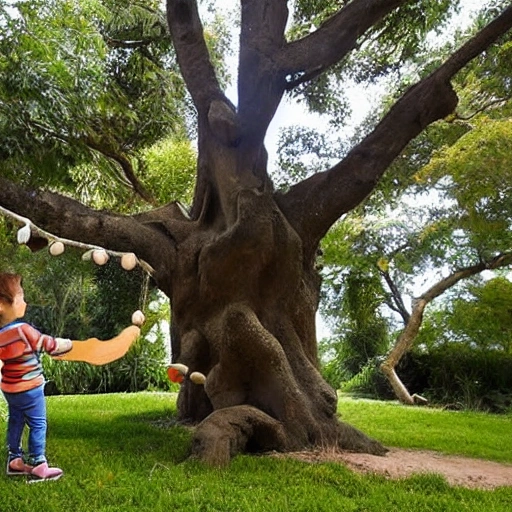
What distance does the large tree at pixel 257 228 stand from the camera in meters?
5.90

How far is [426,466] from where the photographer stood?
5422mm

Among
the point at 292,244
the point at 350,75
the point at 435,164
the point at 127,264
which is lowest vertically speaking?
the point at 127,264

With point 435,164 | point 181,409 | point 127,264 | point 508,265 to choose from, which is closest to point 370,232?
point 508,265

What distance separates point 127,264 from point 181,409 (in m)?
3.16

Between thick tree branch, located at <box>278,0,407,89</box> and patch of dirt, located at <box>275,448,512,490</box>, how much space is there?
3.94 meters

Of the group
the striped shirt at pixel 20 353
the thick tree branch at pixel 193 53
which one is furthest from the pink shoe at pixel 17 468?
the thick tree branch at pixel 193 53

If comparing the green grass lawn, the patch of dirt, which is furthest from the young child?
the patch of dirt

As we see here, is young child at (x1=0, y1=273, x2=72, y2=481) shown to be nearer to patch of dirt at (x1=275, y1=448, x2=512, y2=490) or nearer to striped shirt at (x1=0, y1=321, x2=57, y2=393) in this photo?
striped shirt at (x1=0, y1=321, x2=57, y2=393)

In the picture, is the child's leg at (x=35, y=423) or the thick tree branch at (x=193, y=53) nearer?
the child's leg at (x=35, y=423)

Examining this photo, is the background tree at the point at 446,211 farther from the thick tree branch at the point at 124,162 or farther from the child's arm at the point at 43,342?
the child's arm at the point at 43,342

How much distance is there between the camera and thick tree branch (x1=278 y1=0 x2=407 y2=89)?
6734 millimetres

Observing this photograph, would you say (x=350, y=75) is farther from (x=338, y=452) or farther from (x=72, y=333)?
(x=72, y=333)

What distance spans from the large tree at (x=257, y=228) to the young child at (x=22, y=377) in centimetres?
183

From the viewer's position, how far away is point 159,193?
1331 centimetres
